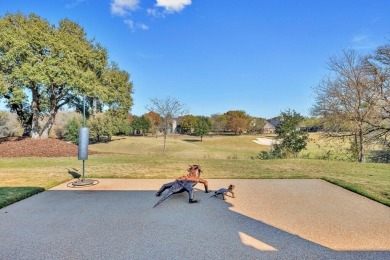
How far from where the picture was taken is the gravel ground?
8.80 feet

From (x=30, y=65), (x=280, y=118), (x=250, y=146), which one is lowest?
(x=250, y=146)

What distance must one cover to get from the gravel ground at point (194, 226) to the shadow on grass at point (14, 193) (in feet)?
0.60

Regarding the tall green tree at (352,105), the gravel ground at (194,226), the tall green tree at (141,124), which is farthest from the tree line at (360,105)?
the tall green tree at (141,124)

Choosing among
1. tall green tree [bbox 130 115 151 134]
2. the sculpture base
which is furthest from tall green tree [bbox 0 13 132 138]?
tall green tree [bbox 130 115 151 134]

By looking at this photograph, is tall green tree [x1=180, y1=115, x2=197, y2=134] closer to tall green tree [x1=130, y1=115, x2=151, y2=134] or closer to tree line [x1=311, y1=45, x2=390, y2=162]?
tall green tree [x1=130, y1=115, x2=151, y2=134]

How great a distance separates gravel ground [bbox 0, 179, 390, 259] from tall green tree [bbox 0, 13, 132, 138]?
1125 cm

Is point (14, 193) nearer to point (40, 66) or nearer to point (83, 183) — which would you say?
point (83, 183)

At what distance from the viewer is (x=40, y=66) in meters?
14.1

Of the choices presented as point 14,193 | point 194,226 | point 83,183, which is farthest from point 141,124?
point 194,226

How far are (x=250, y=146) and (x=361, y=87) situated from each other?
77.3 feet

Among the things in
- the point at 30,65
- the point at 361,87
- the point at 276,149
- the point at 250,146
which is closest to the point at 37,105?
the point at 30,65

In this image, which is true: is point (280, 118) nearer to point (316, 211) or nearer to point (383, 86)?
point (383, 86)

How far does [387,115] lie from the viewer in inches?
534

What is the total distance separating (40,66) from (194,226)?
48.1ft
